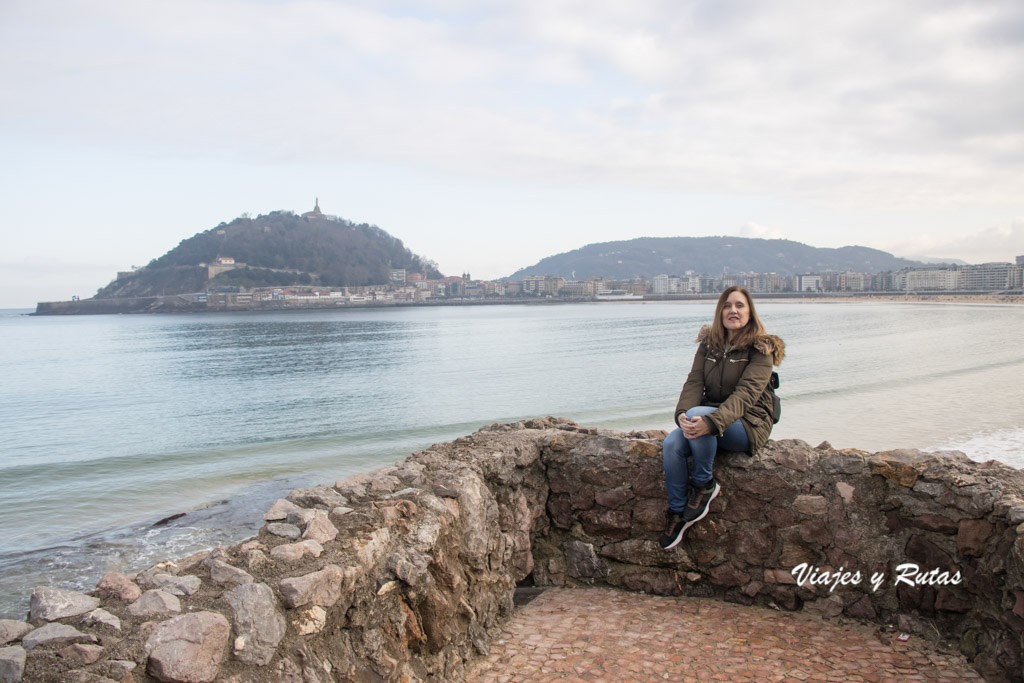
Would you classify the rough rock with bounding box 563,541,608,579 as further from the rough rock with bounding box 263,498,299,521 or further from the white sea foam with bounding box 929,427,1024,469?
the white sea foam with bounding box 929,427,1024,469

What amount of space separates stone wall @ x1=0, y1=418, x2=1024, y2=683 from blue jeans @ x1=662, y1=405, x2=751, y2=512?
229 mm

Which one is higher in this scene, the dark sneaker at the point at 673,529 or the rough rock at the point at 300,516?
the rough rock at the point at 300,516

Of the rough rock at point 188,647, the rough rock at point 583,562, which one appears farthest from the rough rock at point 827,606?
the rough rock at point 188,647

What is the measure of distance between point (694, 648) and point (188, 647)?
3247 mm

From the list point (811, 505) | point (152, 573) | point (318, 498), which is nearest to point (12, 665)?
point (152, 573)

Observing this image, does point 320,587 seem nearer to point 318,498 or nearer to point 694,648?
point 318,498

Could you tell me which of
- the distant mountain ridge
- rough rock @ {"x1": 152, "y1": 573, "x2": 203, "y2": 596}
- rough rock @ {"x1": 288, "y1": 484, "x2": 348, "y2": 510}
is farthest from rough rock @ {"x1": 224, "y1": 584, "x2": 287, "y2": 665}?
the distant mountain ridge

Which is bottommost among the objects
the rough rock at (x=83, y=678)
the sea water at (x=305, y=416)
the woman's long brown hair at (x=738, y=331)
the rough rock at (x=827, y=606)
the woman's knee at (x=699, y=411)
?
the sea water at (x=305, y=416)

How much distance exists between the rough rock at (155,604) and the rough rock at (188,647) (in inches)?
4.1

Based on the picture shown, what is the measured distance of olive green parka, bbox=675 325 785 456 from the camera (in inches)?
198

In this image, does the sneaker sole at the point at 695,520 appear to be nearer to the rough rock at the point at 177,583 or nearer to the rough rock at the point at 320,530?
the rough rock at the point at 320,530

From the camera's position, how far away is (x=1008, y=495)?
443 centimetres

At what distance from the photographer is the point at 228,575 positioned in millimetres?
3500

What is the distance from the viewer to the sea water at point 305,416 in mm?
11250
